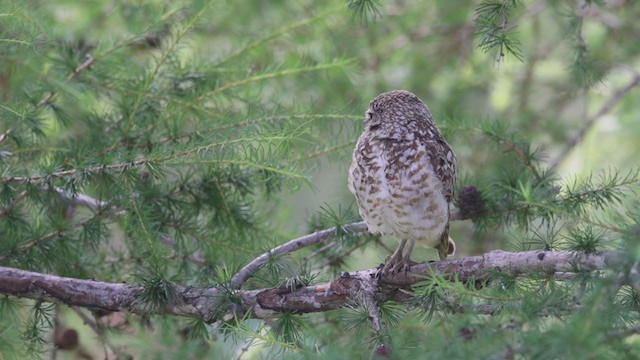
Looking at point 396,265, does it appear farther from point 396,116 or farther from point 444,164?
point 396,116

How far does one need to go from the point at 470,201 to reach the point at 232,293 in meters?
1.12

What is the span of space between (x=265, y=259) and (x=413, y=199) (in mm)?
668

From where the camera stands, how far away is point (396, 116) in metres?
3.46

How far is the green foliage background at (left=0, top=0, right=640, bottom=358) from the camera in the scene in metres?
2.20

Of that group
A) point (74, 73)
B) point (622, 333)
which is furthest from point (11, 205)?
point (622, 333)

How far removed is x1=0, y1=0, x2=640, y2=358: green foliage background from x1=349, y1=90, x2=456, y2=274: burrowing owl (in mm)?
144

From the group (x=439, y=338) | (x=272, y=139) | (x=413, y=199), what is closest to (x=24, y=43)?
(x=272, y=139)

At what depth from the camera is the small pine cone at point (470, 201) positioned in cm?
337

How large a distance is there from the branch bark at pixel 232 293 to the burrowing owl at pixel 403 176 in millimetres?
290

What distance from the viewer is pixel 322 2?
15.4 ft

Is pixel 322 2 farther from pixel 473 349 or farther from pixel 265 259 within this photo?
pixel 473 349

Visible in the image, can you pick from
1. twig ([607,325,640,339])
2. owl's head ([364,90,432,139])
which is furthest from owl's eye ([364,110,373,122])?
twig ([607,325,640,339])

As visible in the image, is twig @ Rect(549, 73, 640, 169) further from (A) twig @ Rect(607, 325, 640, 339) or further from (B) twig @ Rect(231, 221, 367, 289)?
(A) twig @ Rect(607, 325, 640, 339)

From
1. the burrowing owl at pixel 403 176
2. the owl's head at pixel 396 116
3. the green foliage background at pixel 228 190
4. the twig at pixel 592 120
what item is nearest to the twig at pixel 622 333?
the green foliage background at pixel 228 190
